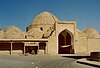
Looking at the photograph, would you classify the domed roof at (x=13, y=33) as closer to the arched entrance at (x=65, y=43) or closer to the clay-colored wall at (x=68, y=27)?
the arched entrance at (x=65, y=43)

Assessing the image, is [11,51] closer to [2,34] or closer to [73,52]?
[73,52]

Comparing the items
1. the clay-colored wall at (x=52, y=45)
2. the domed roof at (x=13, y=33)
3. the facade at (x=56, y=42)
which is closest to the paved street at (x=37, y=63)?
the facade at (x=56, y=42)

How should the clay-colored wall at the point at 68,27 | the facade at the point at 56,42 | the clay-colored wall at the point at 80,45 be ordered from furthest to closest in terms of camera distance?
the clay-colored wall at the point at 68,27, the clay-colored wall at the point at 80,45, the facade at the point at 56,42

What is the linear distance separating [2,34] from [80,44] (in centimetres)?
2827

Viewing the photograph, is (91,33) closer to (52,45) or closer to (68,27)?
(68,27)

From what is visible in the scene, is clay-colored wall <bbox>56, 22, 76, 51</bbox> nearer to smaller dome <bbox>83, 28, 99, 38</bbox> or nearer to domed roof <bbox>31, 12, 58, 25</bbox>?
domed roof <bbox>31, 12, 58, 25</bbox>

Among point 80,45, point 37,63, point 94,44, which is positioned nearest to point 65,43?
point 80,45

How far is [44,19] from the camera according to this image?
7488 centimetres

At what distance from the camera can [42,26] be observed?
→ 7388cm

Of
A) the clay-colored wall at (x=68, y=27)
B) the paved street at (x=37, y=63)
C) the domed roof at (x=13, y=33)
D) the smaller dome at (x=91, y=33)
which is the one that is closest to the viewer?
the paved street at (x=37, y=63)

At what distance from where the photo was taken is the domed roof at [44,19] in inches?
2933

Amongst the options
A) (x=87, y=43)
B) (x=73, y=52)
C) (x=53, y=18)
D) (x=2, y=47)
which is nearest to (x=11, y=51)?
(x=2, y=47)

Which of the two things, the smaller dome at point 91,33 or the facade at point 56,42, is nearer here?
the facade at point 56,42

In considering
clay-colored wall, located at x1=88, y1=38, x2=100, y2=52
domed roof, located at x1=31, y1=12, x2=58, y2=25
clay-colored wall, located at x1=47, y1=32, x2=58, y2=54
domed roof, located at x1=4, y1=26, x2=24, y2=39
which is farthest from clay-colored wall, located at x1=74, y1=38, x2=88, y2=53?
domed roof, located at x1=4, y1=26, x2=24, y2=39
